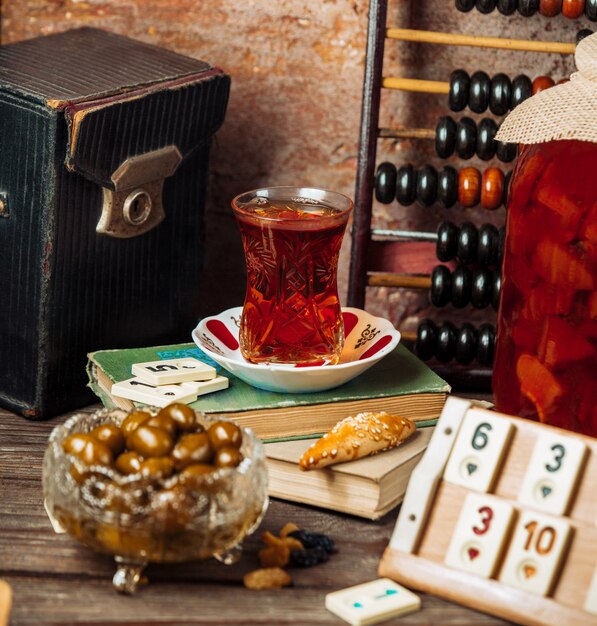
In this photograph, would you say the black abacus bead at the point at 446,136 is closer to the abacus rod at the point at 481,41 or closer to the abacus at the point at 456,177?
the abacus at the point at 456,177

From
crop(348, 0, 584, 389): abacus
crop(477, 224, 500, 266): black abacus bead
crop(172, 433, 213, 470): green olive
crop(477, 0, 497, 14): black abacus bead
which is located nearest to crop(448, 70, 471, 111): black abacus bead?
crop(348, 0, 584, 389): abacus

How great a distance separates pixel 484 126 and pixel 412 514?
78cm

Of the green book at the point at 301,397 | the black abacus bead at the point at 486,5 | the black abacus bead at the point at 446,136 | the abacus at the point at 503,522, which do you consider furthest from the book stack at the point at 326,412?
the black abacus bead at the point at 486,5

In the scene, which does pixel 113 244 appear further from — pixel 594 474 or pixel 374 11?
pixel 594 474

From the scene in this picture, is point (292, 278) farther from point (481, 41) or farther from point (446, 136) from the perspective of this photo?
point (481, 41)

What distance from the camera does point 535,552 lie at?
1031mm

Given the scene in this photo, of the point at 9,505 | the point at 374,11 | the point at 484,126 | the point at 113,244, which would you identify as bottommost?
the point at 9,505

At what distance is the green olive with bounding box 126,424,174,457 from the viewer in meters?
1.06

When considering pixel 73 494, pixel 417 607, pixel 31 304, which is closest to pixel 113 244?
pixel 31 304

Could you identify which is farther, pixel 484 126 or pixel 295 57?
pixel 295 57

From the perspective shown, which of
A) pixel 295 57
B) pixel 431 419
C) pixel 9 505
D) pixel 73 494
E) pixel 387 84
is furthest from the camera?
pixel 295 57

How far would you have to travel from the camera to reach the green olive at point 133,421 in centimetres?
110

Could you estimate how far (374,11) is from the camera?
1603 millimetres

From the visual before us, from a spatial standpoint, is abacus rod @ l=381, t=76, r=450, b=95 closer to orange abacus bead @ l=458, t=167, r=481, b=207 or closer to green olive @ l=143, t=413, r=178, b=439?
orange abacus bead @ l=458, t=167, r=481, b=207
